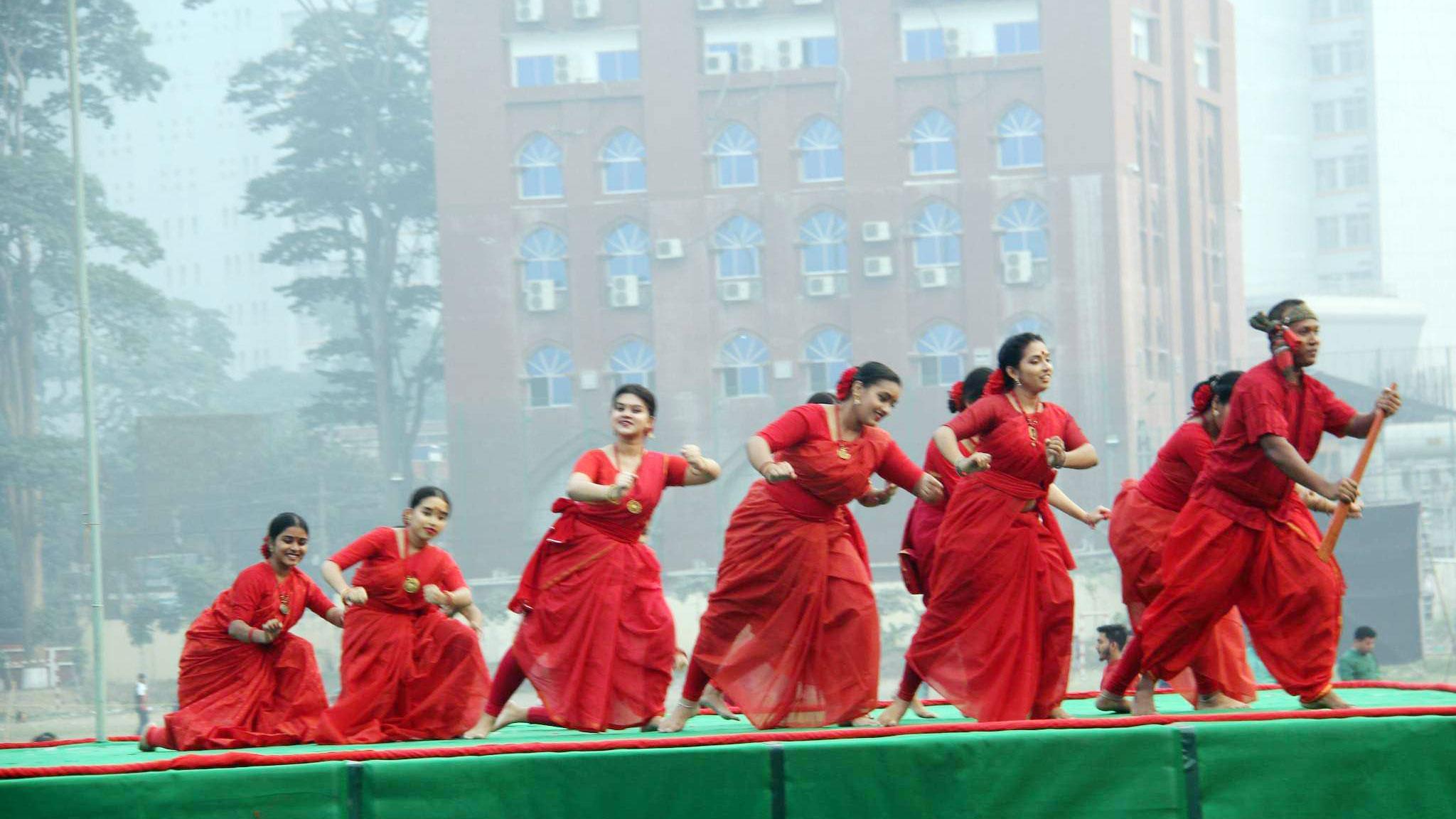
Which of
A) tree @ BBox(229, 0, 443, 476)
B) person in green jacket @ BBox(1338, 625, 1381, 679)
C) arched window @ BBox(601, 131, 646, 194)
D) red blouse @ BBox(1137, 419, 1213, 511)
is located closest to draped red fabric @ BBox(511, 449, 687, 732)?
red blouse @ BBox(1137, 419, 1213, 511)

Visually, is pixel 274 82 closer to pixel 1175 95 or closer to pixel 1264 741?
pixel 1175 95

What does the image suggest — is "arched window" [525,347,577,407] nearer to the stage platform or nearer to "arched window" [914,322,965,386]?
"arched window" [914,322,965,386]

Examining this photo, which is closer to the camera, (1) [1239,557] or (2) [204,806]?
(2) [204,806]

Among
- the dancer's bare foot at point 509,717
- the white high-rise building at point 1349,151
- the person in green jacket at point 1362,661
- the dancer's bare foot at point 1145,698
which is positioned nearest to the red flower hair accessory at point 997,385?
the dancer's bare foot at point 1145,698

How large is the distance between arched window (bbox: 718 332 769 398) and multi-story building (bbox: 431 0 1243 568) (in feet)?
0.21

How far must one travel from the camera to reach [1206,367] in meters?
53.3

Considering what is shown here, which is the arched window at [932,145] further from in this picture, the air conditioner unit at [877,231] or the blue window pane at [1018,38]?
the blue window pane at [1018,38]

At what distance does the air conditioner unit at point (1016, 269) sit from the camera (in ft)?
164

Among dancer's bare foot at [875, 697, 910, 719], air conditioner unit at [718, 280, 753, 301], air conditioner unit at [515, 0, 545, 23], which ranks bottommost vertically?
dancer's bare foot at [875, 697, 910, 719]

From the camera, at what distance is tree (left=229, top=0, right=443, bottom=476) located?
56375 mm

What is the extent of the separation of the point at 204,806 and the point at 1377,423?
459 cm

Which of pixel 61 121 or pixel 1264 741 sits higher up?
pixel 61 121

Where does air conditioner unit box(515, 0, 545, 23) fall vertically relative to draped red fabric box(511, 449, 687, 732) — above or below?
above

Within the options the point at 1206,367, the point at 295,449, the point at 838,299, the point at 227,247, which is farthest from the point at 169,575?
the point at 1206,367
